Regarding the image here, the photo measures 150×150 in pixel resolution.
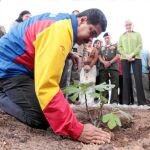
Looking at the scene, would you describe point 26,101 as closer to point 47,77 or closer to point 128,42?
point 47,77

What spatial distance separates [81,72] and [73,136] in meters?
3.81

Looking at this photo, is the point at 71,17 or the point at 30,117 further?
the point at 30,117

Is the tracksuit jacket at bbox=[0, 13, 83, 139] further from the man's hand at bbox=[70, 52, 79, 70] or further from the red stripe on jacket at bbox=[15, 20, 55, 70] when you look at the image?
the man's hand at bbox=[70, 52, 79, 70]

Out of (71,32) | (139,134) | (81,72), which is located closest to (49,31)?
(71,32)

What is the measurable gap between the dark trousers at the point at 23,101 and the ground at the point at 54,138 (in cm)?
8

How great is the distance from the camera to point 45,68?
9.55 feet

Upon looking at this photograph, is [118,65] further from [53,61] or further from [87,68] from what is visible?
[53,61]

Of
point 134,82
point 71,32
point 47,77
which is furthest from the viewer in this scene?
point 134,82

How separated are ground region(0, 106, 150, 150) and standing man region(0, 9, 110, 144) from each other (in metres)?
0.10

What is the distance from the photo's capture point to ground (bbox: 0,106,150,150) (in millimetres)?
2914

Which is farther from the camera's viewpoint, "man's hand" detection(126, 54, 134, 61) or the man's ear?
"man's hand" detection(126, 54, 134, 61)

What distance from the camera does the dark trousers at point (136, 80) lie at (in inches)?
277

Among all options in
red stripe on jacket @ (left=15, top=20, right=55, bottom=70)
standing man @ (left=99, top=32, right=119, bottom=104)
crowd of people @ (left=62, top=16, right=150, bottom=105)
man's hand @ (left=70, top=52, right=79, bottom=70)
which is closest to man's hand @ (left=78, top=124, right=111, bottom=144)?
red stripe on jacket @ (left=15, top=20, right=55, bottom=70)

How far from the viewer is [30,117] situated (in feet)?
11.6
